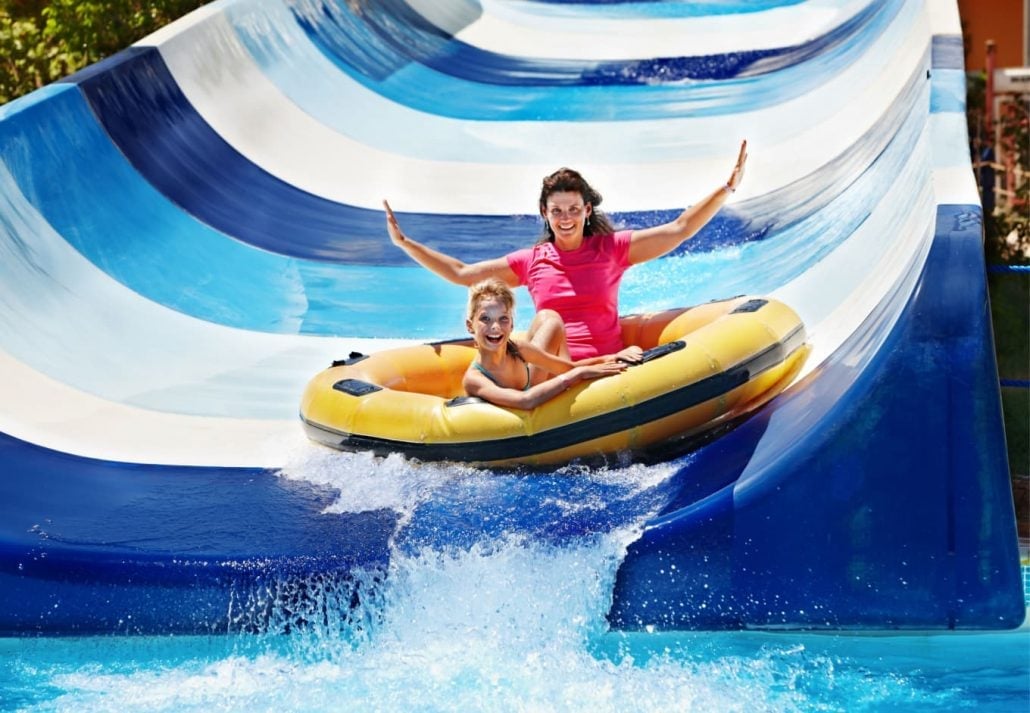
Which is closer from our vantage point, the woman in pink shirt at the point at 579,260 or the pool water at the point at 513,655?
the pool water at the point at 513,655

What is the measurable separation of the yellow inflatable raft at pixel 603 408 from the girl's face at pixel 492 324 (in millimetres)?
149

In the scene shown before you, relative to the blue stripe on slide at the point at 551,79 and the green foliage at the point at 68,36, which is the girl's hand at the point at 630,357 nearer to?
the blue stripe on slide at the point at 551,79

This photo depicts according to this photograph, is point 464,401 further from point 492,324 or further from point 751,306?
point 751,306

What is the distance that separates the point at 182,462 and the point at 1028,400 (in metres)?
2.79

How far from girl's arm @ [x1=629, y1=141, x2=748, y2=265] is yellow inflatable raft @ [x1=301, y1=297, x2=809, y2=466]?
0.27m

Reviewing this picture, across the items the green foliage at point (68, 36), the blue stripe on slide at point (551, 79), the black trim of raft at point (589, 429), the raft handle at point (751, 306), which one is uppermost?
the green foliage at point (68, 36)

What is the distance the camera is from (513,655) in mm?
3242

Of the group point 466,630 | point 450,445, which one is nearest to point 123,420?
point 450,445

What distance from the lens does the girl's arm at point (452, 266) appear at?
13.6ft

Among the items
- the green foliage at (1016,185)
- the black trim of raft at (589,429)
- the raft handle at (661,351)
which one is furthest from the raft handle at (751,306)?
the green foliage at (1016,185)

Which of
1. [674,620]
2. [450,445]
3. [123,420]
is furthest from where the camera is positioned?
[123,420]

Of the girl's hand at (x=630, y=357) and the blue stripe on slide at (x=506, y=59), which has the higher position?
the blue stripe on slide at (x=506, y=59)

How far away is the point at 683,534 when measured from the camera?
337 cm

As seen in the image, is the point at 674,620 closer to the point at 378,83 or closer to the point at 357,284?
the point at 357,284
